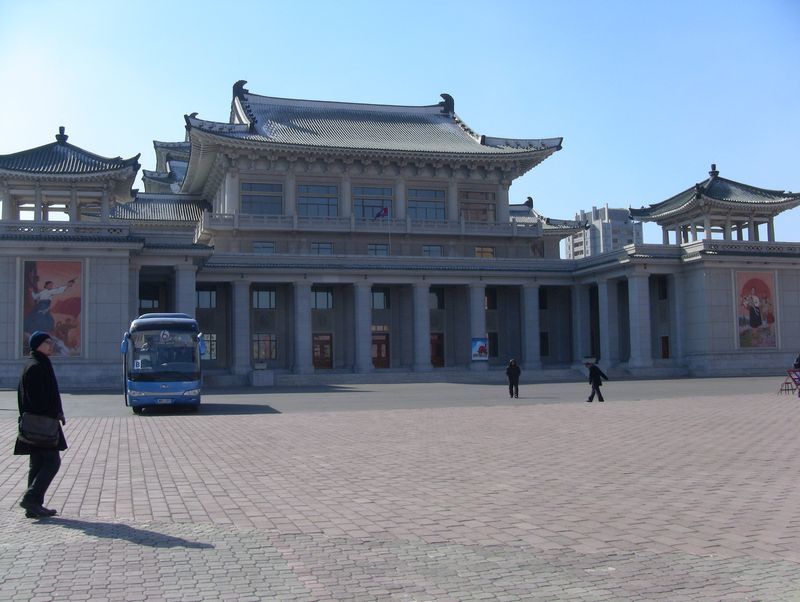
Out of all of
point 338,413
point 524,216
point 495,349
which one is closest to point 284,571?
point 338,413

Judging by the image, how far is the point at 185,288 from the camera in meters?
42.4

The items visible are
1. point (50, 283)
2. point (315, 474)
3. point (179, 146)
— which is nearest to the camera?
point (315, 474)

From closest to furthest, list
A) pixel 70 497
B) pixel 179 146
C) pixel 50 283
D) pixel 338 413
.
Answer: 1. pixel 70 497
2. pixel 338 413
3. pixel 50 283
4. pixel 179 146

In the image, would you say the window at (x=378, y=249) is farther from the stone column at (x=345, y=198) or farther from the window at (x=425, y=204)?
the window at (x=425, y=204)

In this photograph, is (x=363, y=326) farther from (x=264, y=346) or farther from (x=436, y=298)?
(x=436, y=298)

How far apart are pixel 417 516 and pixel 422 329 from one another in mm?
40185

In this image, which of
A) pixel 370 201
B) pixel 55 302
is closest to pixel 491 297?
pixel 370 201

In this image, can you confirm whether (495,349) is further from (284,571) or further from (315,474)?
(284,571)

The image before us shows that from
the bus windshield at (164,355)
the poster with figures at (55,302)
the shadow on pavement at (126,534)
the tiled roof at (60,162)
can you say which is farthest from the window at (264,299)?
the shadow on pavement at (126,534)

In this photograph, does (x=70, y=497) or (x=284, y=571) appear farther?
(x=70, y=497)

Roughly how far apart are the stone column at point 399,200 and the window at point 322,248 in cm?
483

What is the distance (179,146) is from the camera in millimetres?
67125

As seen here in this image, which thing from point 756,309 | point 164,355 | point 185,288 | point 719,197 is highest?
point 719,197

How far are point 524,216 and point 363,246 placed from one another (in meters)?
20.2
